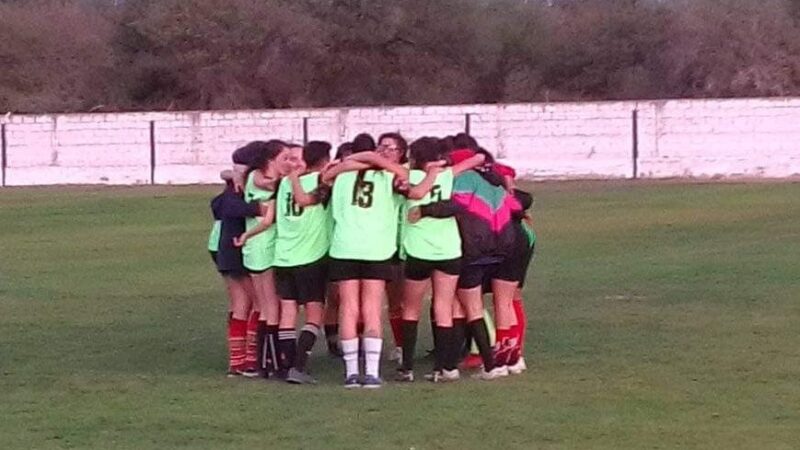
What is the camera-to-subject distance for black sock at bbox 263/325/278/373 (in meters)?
11.5

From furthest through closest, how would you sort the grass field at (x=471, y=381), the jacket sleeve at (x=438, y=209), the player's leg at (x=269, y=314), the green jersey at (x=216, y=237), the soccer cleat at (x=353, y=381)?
the green jersey at (x=216, y=237) → the player's leg at (x=269, y=314) → the soccer cleat at (x=353, y=381) → the jacket sleeve at (x=438, y=209) → the grass field at (x=471, y=381)

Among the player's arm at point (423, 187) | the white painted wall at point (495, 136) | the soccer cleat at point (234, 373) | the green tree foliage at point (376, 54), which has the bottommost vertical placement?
the soccer cleat at point (234, 373)

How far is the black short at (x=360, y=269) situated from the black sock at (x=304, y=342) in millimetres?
515

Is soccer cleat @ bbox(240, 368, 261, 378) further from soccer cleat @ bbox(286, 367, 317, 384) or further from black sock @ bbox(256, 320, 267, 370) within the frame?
soccer cleat @ bbox(286, 367, 317, 384)

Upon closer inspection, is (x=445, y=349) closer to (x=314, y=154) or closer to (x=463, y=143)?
(x=463, y=143)

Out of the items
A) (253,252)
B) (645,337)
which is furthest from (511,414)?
(645,337)

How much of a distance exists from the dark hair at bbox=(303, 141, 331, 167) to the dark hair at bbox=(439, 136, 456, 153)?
0.85 m

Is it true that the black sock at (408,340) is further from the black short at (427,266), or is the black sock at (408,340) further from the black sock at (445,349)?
the black short at (427,266)

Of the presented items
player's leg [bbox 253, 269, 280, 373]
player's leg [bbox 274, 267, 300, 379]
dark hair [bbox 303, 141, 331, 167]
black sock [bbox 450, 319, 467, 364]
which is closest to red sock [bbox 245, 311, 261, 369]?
player's leg [bbox 253, 269, 280, 373]

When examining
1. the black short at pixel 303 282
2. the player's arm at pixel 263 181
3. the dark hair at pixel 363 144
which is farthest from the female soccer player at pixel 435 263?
the player's arm at pixel 263 181

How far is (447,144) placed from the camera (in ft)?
36.8

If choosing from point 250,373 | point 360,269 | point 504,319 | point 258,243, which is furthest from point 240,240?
point 504,319

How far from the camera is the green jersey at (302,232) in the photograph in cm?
1115

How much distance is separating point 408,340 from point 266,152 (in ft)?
5.53
